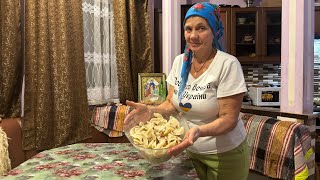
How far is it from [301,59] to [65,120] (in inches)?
77.0

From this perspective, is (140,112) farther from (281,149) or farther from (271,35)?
(271,35)

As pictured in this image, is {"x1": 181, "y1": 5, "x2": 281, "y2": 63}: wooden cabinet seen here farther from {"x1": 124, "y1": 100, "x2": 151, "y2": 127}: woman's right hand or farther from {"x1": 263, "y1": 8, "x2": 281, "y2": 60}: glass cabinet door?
{"x1": 124, "y1": 100, "x2": 151, "y2": 127}: woman's right hand

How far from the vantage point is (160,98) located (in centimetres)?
323

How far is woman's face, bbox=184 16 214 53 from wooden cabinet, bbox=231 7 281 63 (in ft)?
8.88

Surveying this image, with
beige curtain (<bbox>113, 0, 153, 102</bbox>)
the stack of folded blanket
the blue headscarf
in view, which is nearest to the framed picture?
beige curtain (<bbox>113, 0, 153, 102</bbox>)

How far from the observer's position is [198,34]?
1.37 meters

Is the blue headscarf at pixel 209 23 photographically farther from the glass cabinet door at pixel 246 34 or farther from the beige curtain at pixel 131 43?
the glass cabinet door at pixel 246 34

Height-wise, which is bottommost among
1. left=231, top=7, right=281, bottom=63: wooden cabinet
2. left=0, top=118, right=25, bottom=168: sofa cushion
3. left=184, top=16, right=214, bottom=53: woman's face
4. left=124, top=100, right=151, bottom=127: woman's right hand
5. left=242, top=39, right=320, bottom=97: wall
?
left=0, top=118, right=25, bottom=168: sofa cushion

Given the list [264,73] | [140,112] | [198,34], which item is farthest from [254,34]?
[140,112]

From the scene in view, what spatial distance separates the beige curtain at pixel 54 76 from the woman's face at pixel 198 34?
5.57 ft

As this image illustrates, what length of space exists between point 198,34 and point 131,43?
2.11 meters

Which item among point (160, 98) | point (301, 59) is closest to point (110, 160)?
point (301, 59)

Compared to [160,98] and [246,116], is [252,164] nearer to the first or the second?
[246,116]

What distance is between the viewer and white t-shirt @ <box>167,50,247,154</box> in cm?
133
